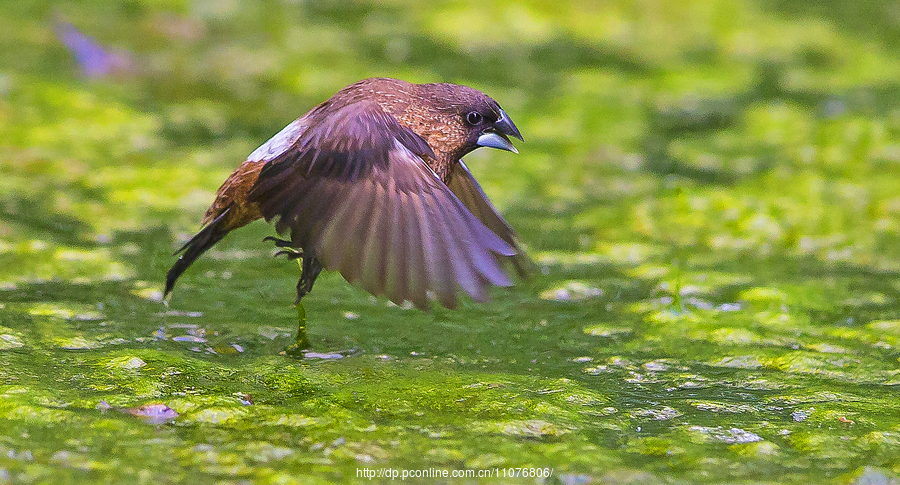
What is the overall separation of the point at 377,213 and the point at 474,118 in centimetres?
79

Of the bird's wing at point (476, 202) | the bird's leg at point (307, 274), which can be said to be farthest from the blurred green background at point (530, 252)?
the bird's wing at point (476, 202)

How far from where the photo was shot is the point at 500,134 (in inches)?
147

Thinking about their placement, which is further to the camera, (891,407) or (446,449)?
(891,407)

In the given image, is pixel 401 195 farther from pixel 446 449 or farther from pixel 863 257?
pixel 863 257

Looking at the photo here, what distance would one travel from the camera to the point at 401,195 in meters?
3.02

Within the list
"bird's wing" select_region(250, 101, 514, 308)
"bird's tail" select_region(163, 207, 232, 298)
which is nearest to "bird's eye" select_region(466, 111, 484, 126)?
"bird's wing" select_region(250, 101, 514, 308)

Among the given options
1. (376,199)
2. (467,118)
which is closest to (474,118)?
(467,118)

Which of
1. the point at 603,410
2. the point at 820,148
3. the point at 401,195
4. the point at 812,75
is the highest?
the point at 812,75

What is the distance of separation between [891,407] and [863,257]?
1.83 metres

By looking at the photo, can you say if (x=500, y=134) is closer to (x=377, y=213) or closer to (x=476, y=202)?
(x=476, y=202)

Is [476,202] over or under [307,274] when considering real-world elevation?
over

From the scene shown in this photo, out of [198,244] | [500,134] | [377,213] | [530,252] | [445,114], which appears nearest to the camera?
[377,213]

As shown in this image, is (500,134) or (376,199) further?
(500,134)

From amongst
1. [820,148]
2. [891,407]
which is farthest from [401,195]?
[820,148]
